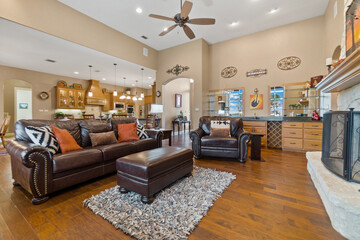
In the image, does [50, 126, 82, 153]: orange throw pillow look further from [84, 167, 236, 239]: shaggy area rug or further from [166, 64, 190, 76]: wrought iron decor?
[166, 64, 190, 76]: wrought iron decor

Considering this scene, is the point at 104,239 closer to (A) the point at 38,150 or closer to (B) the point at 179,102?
(A) the point at 38,150

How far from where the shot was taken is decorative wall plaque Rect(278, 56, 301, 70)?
446 centimetres

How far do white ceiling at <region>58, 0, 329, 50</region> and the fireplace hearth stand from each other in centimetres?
346

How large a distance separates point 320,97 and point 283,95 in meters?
0.85

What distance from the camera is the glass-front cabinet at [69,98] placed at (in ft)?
24.4

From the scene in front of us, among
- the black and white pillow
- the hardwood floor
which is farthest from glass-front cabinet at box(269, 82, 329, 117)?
the black and white pillow

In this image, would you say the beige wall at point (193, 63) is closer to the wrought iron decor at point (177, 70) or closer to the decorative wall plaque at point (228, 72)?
the wrought iron decor at point (177, 70)

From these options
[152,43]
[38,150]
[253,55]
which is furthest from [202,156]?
[152,43]

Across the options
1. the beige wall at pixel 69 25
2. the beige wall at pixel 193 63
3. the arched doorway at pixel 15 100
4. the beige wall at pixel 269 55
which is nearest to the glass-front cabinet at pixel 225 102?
the beige wall at pixel 269 55

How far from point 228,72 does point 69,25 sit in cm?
491

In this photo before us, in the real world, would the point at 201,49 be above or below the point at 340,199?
above

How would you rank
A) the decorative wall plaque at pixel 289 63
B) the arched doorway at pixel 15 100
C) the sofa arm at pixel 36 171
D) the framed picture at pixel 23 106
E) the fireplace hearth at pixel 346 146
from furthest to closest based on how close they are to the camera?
the framed picture at pixel 23 106
the arched doorway at pixel 15 100
the decorative wall plaque at pixel 289 63
the sofa arm at pixel 36 171
the fireplace hearth at pixel 346 146

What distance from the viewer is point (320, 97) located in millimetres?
4164

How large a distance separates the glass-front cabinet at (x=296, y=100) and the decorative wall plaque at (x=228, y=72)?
4.36ft
